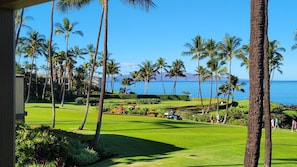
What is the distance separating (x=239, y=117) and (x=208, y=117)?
328cm

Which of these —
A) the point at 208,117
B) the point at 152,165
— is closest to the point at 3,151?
the point at 152,165

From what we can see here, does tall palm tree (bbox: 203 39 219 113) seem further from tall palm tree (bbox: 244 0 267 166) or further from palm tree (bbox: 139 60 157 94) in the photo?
tall palm tree (bbox: 244 0 267 166)

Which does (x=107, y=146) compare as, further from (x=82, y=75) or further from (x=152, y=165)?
(x=82, y=75)

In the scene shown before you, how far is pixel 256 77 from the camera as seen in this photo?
175 inches

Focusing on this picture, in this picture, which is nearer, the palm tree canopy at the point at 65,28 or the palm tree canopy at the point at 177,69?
the palm tree canopy at the point at 65,28

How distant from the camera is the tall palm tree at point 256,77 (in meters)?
4.43

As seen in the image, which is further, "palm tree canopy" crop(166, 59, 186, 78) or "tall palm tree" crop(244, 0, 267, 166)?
"palm tree canopy" crop(166, 59, 186, 78)

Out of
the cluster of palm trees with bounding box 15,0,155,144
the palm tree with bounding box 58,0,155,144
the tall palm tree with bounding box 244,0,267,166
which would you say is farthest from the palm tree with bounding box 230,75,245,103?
the tall palm tree with bounding box 244,0,267,166

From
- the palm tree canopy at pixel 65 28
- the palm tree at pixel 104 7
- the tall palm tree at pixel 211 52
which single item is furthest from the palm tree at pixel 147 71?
the palm tree at pixel 104 7

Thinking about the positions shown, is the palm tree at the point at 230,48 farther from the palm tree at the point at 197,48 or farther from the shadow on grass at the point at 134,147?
the shadow on grass at the point at 134,147

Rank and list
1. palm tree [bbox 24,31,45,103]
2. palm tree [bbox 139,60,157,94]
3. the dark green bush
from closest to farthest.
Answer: the dark green bush < palm tree [bbox 24,31,45,103] < palm tree [bbox 139,60,157,94]

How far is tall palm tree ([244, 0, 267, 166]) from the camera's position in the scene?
174 inches

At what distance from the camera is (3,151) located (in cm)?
261

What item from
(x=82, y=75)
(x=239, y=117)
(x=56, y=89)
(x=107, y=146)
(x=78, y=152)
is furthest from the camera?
(x=82, y=75)
